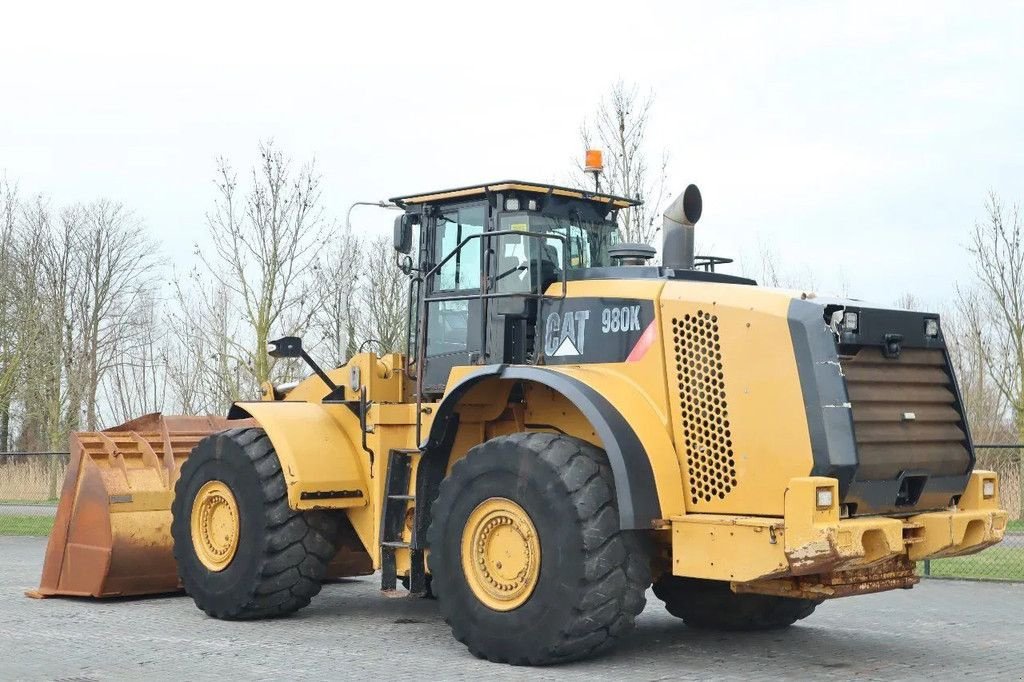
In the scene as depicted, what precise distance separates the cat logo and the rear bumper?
1.61 meters

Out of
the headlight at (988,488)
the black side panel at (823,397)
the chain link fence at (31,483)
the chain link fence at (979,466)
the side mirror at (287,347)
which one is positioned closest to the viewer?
the black side panel at (823,397)

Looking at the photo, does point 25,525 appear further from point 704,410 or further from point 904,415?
point 904,415

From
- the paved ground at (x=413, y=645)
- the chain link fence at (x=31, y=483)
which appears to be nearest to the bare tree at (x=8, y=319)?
the chain link fence at (x=31, y=483)

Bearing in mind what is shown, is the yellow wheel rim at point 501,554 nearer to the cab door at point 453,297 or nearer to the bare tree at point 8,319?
the cab door at point 453,297

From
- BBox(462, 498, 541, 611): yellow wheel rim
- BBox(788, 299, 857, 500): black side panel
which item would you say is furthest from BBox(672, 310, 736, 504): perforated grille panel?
BBox(462, 498, 541, 611): yellow wheel rim

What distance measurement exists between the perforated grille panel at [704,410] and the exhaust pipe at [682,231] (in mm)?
1219

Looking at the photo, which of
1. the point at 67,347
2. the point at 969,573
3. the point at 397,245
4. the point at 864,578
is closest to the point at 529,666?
the point at 864,578

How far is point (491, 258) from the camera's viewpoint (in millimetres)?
10094

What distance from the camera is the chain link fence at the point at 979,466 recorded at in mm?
15742

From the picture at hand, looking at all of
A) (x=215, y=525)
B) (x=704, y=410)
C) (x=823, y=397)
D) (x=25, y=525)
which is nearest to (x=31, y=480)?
(x=25, y=525)

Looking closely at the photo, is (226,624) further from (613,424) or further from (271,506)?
(613,424)

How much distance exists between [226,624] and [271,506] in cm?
100

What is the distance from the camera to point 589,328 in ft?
30.6

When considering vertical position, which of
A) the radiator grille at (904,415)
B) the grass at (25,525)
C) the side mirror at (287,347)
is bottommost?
the grass at (25,525)
